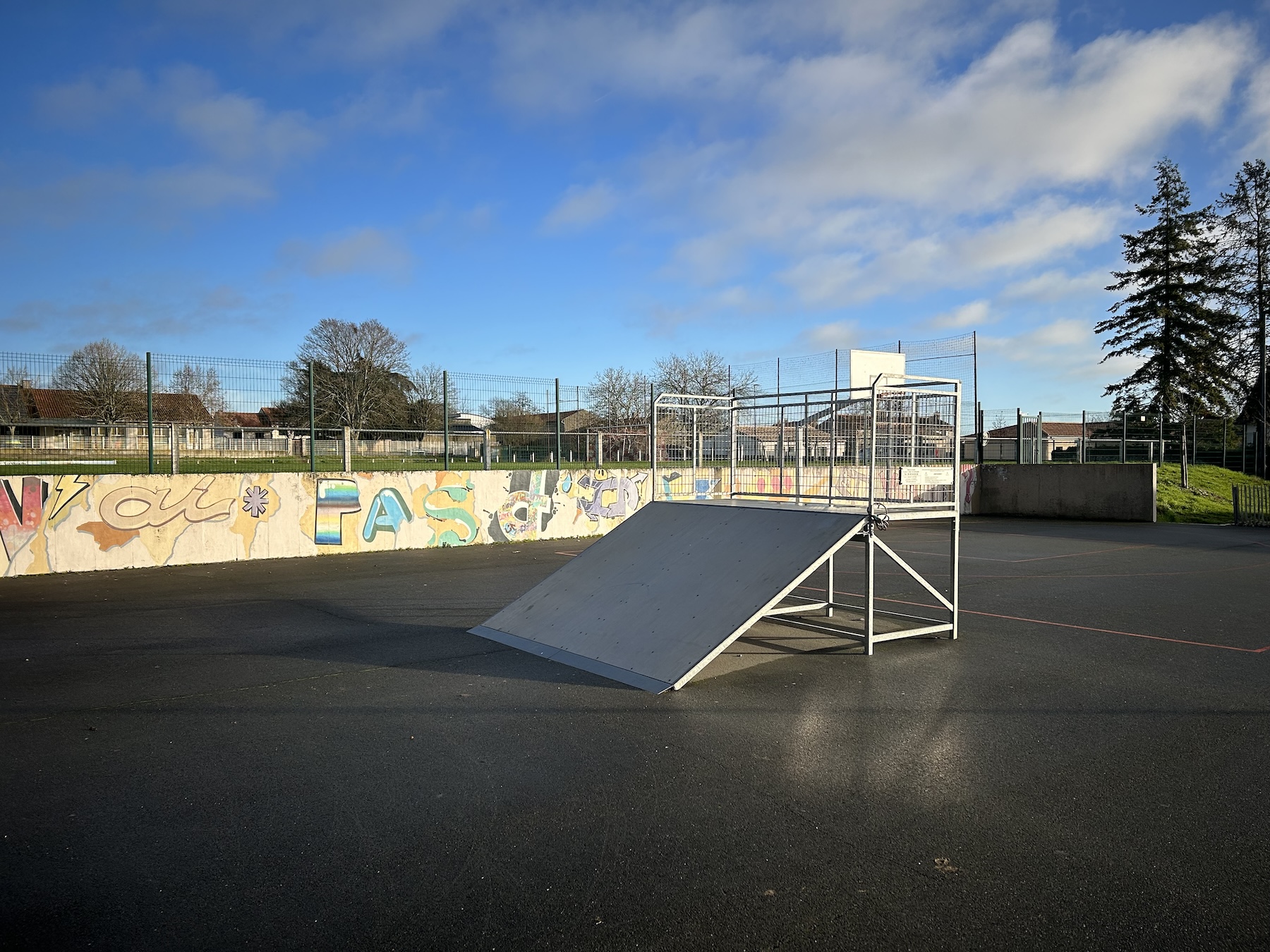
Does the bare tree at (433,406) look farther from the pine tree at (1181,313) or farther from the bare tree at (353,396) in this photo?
the pine tree at (1181,313)

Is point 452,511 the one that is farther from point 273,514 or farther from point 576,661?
point 576,661

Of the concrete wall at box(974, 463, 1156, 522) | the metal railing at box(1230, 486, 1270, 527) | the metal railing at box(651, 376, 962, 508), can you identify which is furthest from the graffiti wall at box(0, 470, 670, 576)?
the metal railing at box(1230, 486, 1270, 527)

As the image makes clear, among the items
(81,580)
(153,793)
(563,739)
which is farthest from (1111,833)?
(81,580)

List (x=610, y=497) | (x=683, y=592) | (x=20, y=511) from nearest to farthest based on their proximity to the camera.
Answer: (x=683, y=592)
(x=20, y=511)
(x=610, y=497)

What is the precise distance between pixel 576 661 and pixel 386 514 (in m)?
10.1

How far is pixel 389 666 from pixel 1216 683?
21.4ft

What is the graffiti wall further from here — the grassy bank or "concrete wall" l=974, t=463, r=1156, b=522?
the grassy bank

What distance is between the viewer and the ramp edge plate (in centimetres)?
620

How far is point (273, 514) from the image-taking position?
14.8 meters

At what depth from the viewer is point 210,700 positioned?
19.3ft

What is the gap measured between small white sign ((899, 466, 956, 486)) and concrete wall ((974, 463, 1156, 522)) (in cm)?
1885

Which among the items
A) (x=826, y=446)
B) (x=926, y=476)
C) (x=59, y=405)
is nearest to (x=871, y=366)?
(x=826, y=446)

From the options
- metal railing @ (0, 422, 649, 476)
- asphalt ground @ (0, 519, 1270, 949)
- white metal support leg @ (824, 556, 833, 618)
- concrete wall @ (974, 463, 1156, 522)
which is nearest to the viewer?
asphalt ground @ (0, 519, 1270, 949)

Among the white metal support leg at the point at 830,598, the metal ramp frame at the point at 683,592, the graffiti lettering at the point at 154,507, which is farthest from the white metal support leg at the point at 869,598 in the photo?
the graffiti lettering at the point at 154,507
